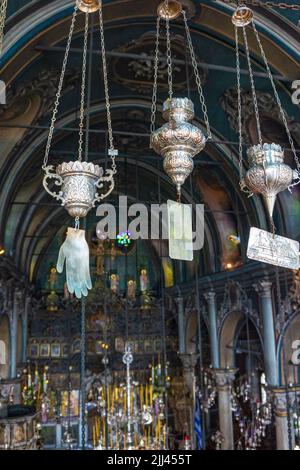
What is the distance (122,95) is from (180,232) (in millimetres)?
7319

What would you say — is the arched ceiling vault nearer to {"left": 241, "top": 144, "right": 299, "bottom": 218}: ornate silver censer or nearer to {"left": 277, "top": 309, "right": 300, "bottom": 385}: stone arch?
{"left": 277, "top": 309, "right": 300, "bottom": 385}: stone arch

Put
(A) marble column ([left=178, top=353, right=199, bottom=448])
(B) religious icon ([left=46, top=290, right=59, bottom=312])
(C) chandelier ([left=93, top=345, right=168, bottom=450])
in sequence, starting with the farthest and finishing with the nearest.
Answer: (B) religious icon ([left=46, top=290, right=59, bottom=312]) → (A) marble column ([left=178, top=353, right=199, bottom=448]) → (C) chandelier ([left=93, top=345, right=168, bottom=450])

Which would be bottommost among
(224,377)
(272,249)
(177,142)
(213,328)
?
(224,377)

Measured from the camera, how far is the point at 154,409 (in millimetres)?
15117

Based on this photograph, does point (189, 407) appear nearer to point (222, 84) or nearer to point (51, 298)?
point (51, 298)

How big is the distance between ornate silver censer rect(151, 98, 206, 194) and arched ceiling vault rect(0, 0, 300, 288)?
6.94 feet

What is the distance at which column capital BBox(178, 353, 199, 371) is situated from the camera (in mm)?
15237

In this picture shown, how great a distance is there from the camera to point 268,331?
1000 cm

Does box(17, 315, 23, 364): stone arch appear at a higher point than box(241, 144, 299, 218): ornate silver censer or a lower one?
higher

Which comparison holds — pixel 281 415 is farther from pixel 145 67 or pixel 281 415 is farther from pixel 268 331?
pixel 145 67

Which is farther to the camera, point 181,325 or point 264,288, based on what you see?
point 181,325

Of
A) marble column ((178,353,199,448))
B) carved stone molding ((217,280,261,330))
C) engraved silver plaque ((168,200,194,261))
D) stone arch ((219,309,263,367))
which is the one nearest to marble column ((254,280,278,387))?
carved stone molding ((217,280,261,330))

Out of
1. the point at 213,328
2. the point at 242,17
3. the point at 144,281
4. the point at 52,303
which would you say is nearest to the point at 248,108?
the point at 242,17
